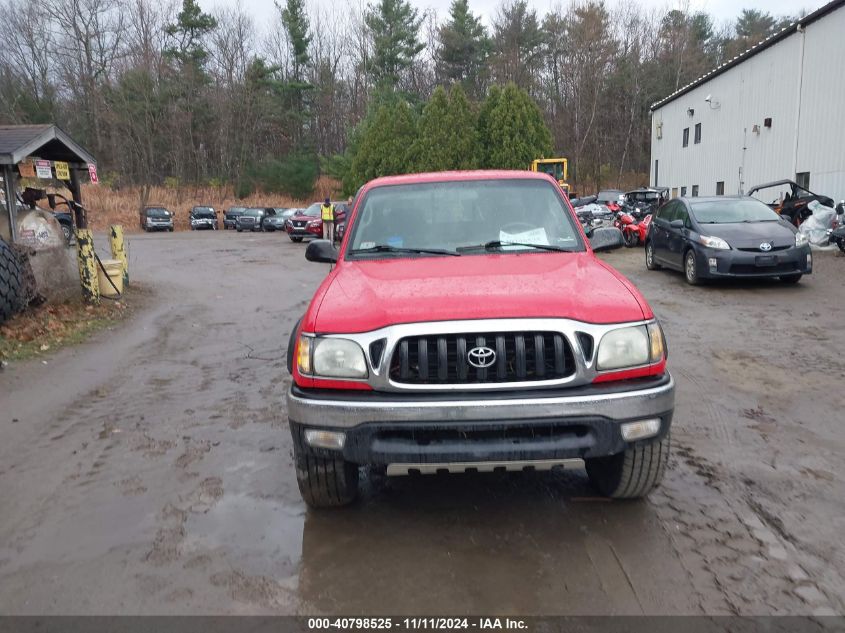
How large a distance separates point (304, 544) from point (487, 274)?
5.55ft

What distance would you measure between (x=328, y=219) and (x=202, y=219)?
18.2m

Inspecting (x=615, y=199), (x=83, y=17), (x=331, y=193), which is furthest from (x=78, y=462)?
(x=83, y=17)

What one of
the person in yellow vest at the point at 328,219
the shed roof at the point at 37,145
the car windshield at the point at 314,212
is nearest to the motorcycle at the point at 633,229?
the person in yellow vest at the point at 328,219

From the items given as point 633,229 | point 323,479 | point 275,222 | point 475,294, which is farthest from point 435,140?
point 323,479

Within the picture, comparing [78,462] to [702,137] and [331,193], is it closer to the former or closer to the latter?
[702,137]

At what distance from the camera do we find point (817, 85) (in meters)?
21.1

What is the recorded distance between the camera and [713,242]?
36.2 ft

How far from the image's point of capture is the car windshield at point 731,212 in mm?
11492

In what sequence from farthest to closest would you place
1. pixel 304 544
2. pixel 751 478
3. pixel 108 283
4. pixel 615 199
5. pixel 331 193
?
pixel 331 193 < pixel 615 199 < pixel 108 283 < pixel 751 478 < pixel 304 544

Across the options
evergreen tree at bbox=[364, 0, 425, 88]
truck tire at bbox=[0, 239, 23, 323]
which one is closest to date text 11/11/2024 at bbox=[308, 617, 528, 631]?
truck tire at bbox=[0, 239, 23, 323]

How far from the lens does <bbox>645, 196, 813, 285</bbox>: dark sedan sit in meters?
10.7

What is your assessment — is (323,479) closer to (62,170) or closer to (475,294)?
(475,294)

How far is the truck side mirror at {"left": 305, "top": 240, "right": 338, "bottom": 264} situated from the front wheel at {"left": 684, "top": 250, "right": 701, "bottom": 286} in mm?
8352

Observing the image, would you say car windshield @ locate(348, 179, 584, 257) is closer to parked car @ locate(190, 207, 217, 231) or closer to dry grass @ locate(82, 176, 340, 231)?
parked car @ locate(190, 207, 217, 231)
